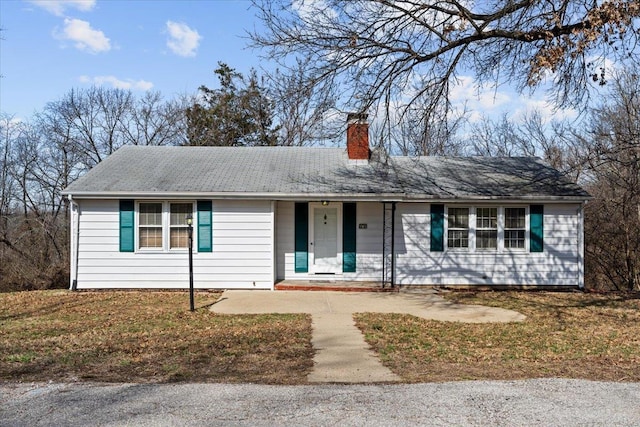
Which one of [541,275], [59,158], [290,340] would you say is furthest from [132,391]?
[59,158]

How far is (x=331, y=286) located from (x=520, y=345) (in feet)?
19.3

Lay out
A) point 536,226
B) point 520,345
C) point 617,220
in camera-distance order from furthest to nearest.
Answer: point 617,220
point 536,226
point 520,345

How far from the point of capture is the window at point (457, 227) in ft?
42.5

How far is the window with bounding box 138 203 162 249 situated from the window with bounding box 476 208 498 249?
8.17 metres

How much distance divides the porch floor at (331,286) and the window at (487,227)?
2.57m

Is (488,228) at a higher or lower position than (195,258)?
higher

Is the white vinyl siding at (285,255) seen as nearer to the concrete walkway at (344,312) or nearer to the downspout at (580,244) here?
the downspout at (580,244)

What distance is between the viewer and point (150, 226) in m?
12.2

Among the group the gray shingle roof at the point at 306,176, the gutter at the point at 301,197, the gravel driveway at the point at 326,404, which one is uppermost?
the gray shingle roof at the point at 306,176

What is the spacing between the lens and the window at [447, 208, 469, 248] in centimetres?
1297

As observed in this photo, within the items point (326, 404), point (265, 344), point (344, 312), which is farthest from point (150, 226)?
point (326, 404)

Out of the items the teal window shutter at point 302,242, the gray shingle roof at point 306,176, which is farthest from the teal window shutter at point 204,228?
the teal window shutter at point 302,242

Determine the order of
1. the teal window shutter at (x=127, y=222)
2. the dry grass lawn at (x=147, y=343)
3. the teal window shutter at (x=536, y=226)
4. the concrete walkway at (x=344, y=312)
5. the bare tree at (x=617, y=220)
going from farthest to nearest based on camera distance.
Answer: the bare tree at (x=617, y=220), the teal window shutter at (x=536, y=226), the teal window shutter at (x=127, y=222), the concrete walkway at (x=344, y=312), the dry grass lawn at (x=147, y=343)

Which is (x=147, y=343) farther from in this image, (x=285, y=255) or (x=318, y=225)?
(x=318, y=225)
